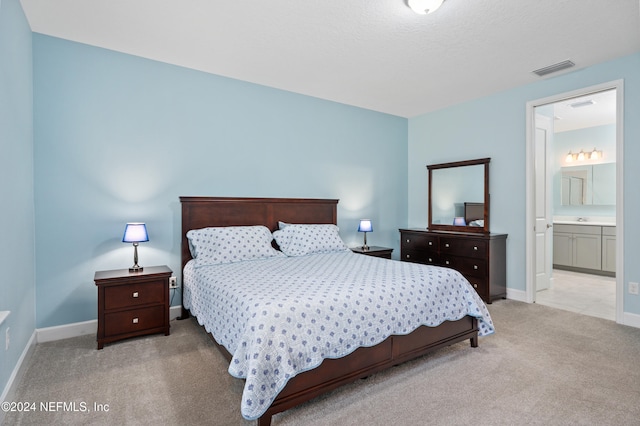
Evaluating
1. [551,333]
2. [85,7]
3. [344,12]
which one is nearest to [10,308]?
[85,7]

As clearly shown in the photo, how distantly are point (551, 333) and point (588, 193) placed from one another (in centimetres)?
444

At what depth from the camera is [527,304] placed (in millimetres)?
3896

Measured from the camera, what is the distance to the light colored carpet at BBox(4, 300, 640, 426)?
5.95ft

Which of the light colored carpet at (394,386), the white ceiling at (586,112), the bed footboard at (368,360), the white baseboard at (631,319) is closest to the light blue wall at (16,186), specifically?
the light colored carpet at (394,386)

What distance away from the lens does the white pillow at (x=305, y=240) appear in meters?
3.72

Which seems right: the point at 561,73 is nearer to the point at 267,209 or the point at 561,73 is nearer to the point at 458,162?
the point at 458,162

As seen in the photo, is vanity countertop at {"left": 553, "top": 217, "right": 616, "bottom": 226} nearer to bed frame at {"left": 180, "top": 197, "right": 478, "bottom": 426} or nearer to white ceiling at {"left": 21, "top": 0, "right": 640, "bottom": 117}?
white ceiling at {"left": 21, "top": 0, "right": 640, "bottom": 117}

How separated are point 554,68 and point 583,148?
3597 millimetres

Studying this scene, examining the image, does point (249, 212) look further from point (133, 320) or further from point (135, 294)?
point (133, 320)

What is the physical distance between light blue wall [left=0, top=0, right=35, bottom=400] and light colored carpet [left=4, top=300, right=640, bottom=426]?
13.6 inches

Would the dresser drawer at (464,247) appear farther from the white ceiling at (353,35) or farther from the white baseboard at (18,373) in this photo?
the white baseboard at (18,373)

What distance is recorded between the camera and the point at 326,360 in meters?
1.91

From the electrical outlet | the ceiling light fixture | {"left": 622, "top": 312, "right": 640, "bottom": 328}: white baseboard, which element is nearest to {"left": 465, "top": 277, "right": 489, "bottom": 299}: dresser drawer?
{"left": 622, "top": 312, "right": 640, "bottom": 328}: white baseboard

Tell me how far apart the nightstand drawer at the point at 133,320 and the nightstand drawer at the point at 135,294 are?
2.6 inches
